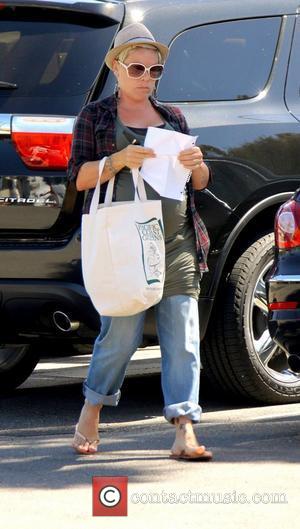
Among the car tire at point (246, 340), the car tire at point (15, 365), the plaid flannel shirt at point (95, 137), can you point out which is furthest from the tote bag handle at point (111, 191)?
the car tire at point (15, 365)

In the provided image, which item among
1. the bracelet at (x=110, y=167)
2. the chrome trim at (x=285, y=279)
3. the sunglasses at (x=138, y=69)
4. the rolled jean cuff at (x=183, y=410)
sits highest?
the sunglasses at (x=138, y=69)

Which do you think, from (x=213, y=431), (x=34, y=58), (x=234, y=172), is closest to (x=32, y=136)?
(x=34, y=58)

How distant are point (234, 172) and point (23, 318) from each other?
1.18 metres

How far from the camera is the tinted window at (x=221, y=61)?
24.0 feet

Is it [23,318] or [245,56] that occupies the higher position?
[245,56]

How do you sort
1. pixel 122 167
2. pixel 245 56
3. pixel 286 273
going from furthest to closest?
pixel 245 56 < pixel 286 273 < pixel 122 167

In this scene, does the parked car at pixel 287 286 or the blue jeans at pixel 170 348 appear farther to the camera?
the parked car at pixel 287 286

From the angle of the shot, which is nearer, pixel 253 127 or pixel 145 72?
pixel 145 72

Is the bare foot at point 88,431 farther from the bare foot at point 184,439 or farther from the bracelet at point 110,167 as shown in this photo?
the bracelet at point 110,167

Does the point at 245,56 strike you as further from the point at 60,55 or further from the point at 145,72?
the point at 145,72

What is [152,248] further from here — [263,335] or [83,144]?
[263,335]

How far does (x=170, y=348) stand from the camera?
6.36 meters

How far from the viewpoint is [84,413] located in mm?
6512

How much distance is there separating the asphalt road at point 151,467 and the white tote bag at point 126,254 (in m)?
0.68
